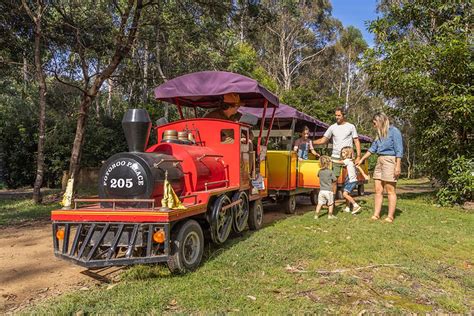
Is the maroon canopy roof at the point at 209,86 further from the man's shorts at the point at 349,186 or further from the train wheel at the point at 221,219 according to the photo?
the man's shorts at the point at 349,186

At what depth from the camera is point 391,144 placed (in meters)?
7.01

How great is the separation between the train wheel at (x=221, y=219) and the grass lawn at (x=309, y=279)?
0.19 m

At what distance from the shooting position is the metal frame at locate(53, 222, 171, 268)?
149 inches

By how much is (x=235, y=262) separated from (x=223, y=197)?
3.08 feet

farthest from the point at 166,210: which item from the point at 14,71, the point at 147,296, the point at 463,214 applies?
the point at 14,71

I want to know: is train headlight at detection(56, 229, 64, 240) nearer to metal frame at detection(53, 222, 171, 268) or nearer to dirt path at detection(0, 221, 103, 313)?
metal frame at detection(53, 222, 171, 268)

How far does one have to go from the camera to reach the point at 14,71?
14125mm

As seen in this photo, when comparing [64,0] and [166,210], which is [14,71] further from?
[166,210]

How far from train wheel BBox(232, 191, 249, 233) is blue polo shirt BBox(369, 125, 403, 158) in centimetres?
279

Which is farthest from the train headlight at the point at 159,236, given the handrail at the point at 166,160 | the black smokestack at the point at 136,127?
the black smokestack at the point at 136,127

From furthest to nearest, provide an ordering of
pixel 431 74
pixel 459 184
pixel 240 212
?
pixel 431 74 → pixel 459 184 → pixel 240 212

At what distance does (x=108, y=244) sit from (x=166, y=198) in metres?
0.80

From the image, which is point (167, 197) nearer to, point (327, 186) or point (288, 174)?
point (327, 186)

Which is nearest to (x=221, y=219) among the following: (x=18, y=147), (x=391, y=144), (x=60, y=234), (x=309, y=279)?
(x=309, y=279)
